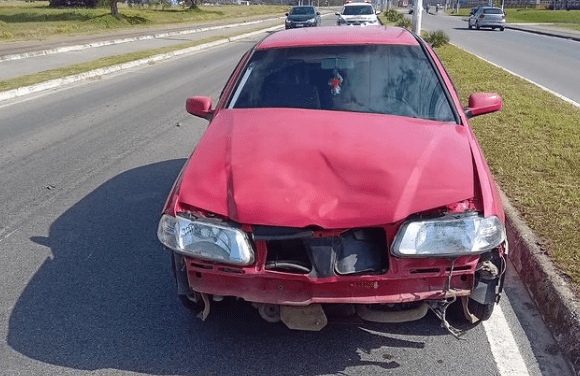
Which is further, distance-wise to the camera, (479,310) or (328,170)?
(479,310)

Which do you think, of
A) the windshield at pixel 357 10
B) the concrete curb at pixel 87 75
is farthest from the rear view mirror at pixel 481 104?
the windshield at pixel 357 10

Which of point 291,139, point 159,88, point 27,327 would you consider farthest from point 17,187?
point 159,88

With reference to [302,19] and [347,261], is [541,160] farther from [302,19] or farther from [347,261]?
[302,19]

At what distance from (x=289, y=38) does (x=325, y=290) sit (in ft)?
8.55

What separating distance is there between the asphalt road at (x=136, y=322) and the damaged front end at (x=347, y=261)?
36 cm

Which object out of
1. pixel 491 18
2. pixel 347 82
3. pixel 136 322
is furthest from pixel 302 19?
pixel 136 322

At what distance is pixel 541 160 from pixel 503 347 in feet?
12.5

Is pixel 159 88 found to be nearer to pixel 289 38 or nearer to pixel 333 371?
pixel 289 38

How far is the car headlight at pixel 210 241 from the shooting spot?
3.08 m

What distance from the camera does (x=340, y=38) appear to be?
486 cm

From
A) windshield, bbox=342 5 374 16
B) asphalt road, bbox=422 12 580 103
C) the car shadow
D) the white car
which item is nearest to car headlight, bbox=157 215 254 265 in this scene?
the car shadow

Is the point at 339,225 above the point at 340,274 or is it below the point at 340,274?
above

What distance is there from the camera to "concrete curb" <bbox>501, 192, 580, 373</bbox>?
3438 millimetres

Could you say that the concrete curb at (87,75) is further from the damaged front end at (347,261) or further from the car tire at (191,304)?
the damaged front end at (347,261)
